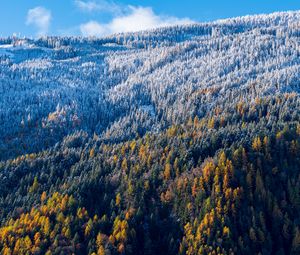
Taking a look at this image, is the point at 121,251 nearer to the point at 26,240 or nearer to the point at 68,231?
the point at 68,231

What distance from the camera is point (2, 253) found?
641 feet

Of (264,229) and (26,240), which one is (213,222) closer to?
(264,229)

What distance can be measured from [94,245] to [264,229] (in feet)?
199

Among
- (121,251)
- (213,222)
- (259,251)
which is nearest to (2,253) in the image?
(121,251)

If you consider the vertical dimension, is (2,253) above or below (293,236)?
below

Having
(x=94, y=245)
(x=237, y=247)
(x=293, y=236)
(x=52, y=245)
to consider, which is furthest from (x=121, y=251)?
(x=293, y=236)

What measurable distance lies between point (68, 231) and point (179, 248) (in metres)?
40.2

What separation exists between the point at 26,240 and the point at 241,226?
76380 mm

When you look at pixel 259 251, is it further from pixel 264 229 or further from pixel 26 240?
pixel 26 240

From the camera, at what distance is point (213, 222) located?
19788 cm

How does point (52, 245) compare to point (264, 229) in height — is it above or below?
below

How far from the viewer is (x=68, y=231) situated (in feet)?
656

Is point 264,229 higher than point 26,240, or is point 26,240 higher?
point 264,229

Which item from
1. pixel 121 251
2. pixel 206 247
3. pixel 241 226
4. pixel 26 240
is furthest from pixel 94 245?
pixel 241 226
